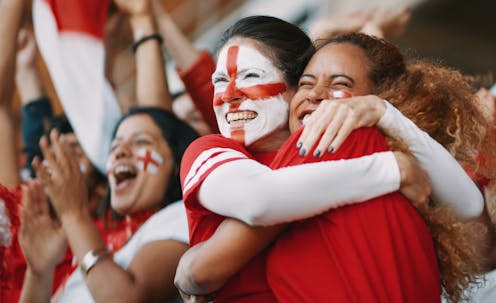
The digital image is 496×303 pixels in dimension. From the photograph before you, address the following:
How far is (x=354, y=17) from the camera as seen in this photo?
2.62m

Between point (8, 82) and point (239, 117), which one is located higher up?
point (239, 117)

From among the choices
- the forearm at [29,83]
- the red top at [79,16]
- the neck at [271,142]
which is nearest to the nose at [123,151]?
the red top at [79,16]

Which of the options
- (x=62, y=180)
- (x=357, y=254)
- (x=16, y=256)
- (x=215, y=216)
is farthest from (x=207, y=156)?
(x=16, y=256)

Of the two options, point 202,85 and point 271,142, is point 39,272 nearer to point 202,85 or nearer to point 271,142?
point 202,85

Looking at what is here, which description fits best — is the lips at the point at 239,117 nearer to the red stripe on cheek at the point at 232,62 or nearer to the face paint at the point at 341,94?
the red stripe on cheek at the point at 232,62

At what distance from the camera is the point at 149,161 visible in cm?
257

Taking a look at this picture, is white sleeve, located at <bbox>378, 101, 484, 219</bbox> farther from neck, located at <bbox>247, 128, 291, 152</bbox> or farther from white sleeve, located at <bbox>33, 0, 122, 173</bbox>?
white sleeve, located at <bbox>33, 0, 122, 173</bbox>

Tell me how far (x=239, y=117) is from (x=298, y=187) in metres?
0.36

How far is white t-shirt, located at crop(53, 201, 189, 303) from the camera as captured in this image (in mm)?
2189

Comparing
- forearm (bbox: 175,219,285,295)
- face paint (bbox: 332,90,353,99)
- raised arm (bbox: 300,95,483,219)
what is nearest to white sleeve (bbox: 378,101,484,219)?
raised arm (bbox: 300,95,483,219)

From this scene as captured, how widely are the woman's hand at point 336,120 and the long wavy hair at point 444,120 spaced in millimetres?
68

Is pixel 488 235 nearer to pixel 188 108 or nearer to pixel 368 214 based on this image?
pixel 368 214

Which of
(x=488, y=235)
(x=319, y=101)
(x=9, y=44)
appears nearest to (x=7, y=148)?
(x=9, y=44)

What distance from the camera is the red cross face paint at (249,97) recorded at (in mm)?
1750
